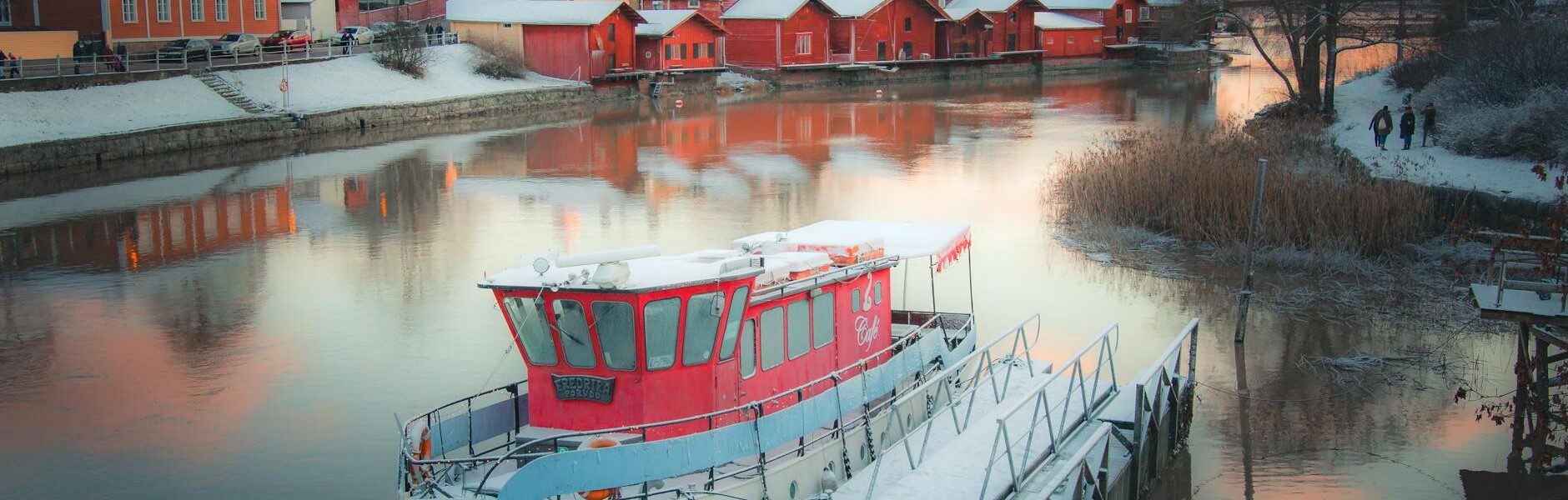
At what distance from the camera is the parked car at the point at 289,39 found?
182 ft

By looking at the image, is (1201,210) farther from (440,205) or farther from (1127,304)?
(440,205)

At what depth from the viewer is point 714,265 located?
13016 millimetres

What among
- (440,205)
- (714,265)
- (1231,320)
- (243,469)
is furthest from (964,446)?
(440,205)

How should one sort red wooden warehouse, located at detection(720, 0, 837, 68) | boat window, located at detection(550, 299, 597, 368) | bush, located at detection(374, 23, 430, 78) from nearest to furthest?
boat window, located at detection(550, 299, 597, 368)
bush, located at detection(374, 23, 430, 78)
red wooden warehouse, located at detection(720, 0, 837, 68)

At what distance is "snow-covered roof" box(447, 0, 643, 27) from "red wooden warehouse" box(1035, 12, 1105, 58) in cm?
3383

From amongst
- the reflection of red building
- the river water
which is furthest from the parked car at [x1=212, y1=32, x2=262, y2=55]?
the reflection of red building

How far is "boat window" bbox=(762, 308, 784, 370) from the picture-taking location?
45.7 ft

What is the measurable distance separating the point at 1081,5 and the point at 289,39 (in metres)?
55.8

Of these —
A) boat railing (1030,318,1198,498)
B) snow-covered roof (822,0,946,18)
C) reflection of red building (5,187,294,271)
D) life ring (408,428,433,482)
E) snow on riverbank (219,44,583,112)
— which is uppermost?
snow-covered roof (822,0,946,18)

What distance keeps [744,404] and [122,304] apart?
1571 centimetres

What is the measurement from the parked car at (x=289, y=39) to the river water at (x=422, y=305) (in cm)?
1002

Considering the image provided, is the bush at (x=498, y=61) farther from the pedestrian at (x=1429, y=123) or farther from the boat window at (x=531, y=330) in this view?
the boat window at (x=531, y=330)

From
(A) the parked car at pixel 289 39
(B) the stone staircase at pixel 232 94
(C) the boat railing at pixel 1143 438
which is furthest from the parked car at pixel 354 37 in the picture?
(C) the boat railing at pixel 1143 438

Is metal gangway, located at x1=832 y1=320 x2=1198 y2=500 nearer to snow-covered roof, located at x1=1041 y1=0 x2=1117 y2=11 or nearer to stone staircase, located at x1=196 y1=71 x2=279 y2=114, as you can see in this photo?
stone staircase, located at x1=196 y1=71 x2=279 y2=114
